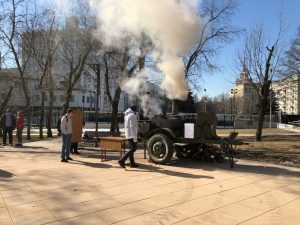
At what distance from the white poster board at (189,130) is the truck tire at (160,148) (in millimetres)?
487

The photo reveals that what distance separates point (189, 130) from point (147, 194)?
4.17 m

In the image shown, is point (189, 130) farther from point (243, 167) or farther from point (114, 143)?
point (114, 143)

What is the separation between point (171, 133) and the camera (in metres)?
12.1

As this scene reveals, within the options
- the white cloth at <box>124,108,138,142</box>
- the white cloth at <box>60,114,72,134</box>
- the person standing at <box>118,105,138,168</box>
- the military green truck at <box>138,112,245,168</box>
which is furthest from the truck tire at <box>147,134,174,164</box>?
the white cloth at <box>60,114,72,134</box>

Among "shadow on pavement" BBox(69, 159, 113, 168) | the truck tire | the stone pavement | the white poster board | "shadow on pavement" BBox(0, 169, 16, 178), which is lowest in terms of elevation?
the stone pavement

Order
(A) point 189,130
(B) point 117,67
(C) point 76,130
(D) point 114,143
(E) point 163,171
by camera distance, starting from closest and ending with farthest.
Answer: (E) point 163,171
(A) point 189,130
(D) point 114,143
(C) point 76,130
(B) point 117,67

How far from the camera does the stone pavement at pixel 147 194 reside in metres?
6.50

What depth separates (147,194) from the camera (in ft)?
26.6

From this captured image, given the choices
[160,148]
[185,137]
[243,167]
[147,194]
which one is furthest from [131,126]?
[147,194]

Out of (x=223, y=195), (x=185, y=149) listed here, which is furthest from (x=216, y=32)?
(x=223, y=195)

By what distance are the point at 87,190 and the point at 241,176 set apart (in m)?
3.89

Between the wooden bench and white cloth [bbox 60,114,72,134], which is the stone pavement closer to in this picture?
the wooden bench

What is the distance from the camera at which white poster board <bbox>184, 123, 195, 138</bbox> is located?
11881 mm

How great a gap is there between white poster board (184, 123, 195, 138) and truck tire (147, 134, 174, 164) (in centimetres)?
49
